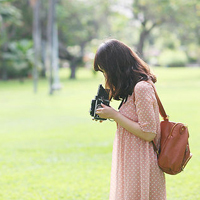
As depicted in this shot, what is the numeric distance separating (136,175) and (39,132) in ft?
21.6

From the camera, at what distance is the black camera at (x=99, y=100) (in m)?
2.41

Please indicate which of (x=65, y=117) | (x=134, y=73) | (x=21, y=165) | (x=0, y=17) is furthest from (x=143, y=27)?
(x=134, y=73)

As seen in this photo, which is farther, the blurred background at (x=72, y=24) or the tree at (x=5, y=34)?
the blurred background at (x=72, y=24)

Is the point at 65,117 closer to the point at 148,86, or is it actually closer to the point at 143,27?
the point at 148,86

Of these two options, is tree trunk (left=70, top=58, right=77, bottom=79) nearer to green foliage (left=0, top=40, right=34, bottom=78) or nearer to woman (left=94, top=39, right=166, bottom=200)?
green foliage (left=0, top=40, right=34, bottom=78)

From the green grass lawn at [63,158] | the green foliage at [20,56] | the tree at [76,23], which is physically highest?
the tree at [76,23]

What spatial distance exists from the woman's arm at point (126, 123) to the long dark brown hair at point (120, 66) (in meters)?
0.15

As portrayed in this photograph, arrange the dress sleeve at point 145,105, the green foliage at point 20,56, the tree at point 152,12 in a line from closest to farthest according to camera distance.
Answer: the dress sleeve at point 145,105 → the tree at point 152,12 → the green foliage at point 20,56

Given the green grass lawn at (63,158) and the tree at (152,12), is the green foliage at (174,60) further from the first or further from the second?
the green grass lawn at (63,158)

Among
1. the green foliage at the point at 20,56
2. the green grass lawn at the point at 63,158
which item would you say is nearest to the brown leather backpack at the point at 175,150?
the green grass lawn at the point at 63,158

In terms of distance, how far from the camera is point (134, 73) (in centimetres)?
Answer: 239

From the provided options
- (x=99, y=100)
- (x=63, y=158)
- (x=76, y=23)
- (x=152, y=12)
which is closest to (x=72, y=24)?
(x=76, y=23)

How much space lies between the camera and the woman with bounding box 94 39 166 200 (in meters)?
2.33

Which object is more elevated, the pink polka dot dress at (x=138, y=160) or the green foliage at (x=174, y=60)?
the pink polka dot dress at (x=138, y=160)
